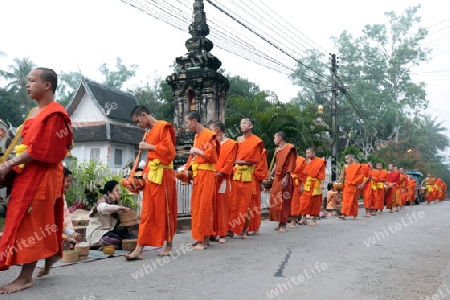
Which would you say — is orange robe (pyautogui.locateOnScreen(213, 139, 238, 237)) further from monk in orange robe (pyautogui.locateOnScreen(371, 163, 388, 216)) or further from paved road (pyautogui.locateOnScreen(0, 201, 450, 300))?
monk in orange robe (pyautogui.locateOnScreen(371, 163, 388, 216))

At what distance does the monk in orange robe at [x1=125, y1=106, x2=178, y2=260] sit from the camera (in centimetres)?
537

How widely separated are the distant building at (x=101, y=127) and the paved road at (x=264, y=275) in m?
22.7

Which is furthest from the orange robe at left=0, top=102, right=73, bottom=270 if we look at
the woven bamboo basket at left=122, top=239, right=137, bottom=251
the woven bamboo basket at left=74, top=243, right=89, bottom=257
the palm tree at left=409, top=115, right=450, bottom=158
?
the palm tree at left=409, top=115, right=450, bottom=158

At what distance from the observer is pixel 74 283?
4.14m

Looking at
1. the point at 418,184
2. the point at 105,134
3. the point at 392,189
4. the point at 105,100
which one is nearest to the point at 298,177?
the point at 392,189

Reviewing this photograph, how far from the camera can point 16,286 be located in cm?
379

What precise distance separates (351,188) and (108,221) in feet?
28.4

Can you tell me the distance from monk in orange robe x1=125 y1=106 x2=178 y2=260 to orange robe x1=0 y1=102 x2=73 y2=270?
1393 mm

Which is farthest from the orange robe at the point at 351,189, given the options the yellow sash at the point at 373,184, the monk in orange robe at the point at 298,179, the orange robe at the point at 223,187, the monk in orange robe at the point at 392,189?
the orange robe at the point at 223,187

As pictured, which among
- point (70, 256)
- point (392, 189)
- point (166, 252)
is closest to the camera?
point (70, 256)

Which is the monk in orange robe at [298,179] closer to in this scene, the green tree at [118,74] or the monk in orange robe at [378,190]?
the monk in orange robe at [378,190]

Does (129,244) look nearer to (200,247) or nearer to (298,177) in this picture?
(200,247)

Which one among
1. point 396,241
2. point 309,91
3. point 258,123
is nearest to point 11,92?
point 258,123

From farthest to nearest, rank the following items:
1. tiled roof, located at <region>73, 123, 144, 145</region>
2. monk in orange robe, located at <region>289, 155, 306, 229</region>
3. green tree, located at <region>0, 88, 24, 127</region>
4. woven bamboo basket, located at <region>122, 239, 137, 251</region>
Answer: green tree, located at <region>0, 88, 24, 127</region> < tiled roof, located at <region>73, 123, 144, 145</region> < monk in orange robe, located at <region>289, 155, 306, 229</region> < woven bamboo basket, located at <region>122, 239, 137, 251</region>
